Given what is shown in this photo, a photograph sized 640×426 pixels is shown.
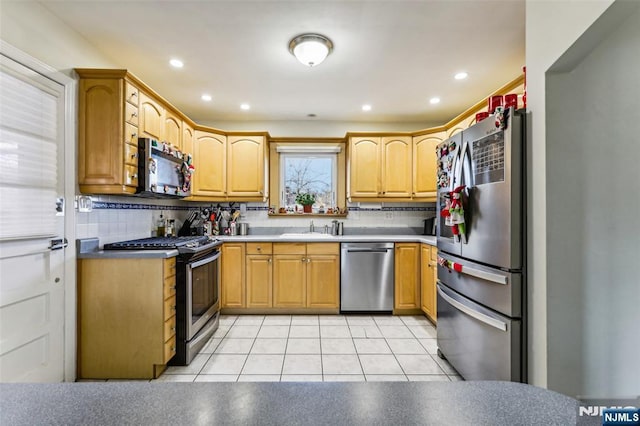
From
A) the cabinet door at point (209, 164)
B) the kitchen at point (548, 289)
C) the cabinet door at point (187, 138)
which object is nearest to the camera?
the kitchen at point (548, 289)

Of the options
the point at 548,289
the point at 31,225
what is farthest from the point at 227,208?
the point at 548,289

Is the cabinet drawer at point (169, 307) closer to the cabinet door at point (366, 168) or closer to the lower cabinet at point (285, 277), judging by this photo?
the lower cabinet at point (285, 277)

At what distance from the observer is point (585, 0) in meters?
1.25

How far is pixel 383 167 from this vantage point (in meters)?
3.87

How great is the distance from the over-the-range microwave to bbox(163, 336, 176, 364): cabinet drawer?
120 cm

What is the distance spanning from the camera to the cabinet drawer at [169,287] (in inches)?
86.8

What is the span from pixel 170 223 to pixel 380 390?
351 centimetres

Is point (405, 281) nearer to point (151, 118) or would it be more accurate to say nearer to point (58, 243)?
point (151, 118)

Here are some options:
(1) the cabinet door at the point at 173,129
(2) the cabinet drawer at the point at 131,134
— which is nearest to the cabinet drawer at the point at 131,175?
(2) the cabinet drawer at the point at 131,134

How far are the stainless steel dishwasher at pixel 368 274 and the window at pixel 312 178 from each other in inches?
39.6

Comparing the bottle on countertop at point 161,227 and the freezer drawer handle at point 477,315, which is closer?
the freezer drawer handle at point 477,315

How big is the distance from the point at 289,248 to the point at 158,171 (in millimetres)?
1589

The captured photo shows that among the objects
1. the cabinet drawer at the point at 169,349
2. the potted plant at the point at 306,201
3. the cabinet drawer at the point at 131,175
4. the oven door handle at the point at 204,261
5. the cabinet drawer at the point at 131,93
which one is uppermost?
the cabinet drawer at the point at 131,93

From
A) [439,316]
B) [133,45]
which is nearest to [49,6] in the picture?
[133,45]
